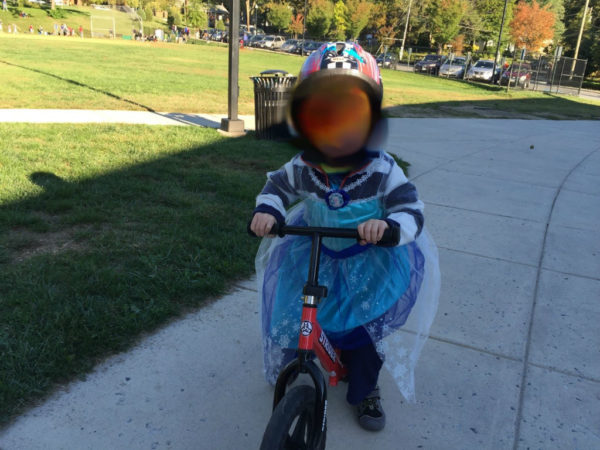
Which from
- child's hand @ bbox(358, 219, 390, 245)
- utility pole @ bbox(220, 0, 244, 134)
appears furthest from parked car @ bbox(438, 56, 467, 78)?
child's hand @ bbox(358, 219, 390, 245)

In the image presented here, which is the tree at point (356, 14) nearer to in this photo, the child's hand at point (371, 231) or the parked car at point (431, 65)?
the parked car at point (431, 65)

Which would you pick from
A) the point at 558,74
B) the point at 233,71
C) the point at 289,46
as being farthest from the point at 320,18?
the point at 233,71

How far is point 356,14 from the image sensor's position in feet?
179

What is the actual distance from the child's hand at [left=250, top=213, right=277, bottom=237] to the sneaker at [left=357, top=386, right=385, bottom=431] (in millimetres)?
978

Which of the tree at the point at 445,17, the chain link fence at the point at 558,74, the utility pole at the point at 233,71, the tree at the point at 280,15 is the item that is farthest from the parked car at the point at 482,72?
the tree at the point at 280,15

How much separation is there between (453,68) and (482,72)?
294 cm

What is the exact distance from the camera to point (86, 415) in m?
2.24

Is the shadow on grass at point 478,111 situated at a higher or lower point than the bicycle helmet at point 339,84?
lower

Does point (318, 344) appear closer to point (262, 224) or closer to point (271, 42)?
point (262, 224)

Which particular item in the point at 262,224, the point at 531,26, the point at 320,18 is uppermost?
the point at 320,18

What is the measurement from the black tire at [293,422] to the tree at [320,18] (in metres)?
60.7

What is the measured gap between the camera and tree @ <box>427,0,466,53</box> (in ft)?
146

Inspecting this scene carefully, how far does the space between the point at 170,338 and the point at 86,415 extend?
671mm

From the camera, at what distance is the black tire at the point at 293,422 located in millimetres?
1596
